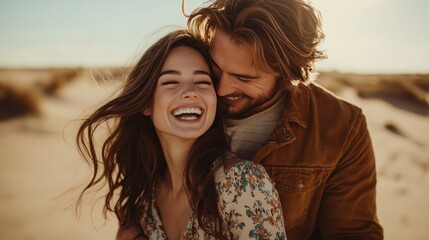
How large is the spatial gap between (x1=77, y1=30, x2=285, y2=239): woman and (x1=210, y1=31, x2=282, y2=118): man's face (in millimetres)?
113

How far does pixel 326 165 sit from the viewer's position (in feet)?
9.90

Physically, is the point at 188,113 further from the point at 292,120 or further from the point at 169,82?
the point at 292,120

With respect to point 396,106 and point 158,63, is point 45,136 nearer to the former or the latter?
point 158,63

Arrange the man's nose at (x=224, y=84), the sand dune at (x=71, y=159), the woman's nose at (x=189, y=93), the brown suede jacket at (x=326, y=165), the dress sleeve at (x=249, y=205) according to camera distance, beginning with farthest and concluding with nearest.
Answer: the sand dune at (x=71, y=159) → the brown suede jacket at (x=326, y=165) → the man's nose at (x=224, y=84) → the woman's nose at (x=189, y=93) → the dress sleeve at (x=249, y=205)

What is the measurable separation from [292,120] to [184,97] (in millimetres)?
958

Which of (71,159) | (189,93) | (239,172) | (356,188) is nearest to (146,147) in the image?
(189,93)

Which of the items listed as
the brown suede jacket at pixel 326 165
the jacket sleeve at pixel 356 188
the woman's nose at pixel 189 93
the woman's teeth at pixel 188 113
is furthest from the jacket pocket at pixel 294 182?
the woman's nose at pixel 189 93

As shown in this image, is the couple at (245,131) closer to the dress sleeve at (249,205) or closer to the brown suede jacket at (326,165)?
the brown suede jacket at (326,165)

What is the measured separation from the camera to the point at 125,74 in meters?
3.10

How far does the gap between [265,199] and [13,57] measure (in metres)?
23.4

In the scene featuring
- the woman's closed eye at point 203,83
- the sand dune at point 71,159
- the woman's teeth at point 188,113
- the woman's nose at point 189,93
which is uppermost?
the woman's closed eye at point 203,83

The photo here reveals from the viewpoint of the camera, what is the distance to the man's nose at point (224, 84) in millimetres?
2871

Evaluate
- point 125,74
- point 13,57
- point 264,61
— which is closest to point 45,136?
point 125,74

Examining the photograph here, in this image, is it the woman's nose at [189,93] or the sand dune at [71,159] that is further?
the sand dune at [71,159]
